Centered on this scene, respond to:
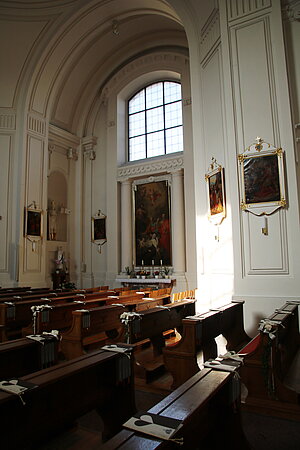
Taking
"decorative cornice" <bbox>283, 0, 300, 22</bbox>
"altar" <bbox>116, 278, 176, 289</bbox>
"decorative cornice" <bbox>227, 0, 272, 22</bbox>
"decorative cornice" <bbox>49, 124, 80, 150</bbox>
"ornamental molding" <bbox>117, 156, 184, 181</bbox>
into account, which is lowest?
"altar" <bbox>116, 278, 176, 289</bbox>

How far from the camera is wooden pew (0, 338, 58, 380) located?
8.32 ft

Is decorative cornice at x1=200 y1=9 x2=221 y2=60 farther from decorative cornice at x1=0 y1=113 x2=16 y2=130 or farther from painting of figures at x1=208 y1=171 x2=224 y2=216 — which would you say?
decorative cornice at x1=0 y1=113 x2=16 y2=130

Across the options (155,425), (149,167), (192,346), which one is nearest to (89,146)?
(149,167)

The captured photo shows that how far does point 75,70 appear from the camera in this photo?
12391 millimetres

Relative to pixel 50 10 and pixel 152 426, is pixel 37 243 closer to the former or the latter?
pixel 50 10

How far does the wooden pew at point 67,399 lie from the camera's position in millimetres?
1653

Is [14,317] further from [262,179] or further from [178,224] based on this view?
[178,224]

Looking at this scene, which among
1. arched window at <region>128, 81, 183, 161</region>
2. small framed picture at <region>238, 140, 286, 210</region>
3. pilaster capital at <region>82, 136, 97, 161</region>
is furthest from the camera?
pilaster capital at <region>82, 136, 97, 161</region>

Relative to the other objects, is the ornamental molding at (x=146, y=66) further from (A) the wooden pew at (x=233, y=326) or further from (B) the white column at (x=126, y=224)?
(A) the wooden pew at (x=233, y=326)

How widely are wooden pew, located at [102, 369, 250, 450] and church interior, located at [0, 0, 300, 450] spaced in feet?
0.04

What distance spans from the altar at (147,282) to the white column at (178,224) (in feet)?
1.57

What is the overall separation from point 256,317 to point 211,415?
3492 mm

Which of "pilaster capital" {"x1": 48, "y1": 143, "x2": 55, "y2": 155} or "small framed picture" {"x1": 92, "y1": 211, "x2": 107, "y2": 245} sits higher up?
"pilaster capital" {"x1": 48, "y1": 143, "x2": 55, "y2": 155}

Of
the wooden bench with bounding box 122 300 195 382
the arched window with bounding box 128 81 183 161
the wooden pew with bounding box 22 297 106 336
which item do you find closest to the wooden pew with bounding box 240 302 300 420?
the wooden bench with bounding box 122 300 195 382
